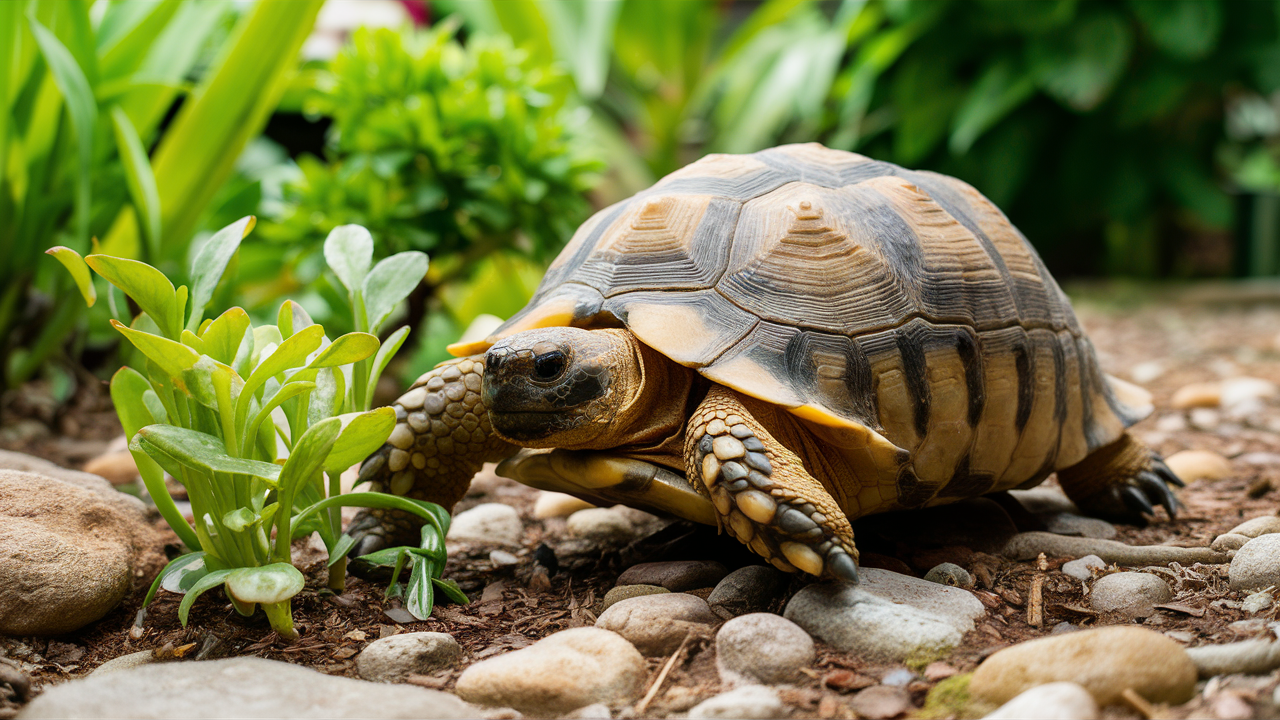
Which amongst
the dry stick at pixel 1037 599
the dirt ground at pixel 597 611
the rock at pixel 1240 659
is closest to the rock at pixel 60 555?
the dirt ground at pixel 597 611

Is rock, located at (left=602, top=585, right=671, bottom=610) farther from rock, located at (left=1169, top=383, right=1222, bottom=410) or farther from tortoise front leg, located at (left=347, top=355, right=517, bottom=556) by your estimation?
rock, located at (left=1169, top=383, right=1222, bottom=410)

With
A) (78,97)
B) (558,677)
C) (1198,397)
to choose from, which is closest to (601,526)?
(558,677)

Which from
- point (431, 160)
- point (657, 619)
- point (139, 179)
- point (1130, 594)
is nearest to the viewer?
point (657, 619)

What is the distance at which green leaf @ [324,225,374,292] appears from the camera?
5.88 ft

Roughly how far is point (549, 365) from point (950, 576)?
33.2 inches

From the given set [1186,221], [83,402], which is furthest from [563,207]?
[1186,221]

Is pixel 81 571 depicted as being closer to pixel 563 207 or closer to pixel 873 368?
pixel 873 368

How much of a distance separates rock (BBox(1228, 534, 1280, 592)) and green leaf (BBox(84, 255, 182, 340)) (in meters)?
1.90

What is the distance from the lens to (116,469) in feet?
7.86

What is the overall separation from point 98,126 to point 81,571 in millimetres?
1941

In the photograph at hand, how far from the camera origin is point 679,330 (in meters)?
1.65

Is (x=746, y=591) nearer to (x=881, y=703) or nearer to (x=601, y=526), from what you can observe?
(x=881, y=703)

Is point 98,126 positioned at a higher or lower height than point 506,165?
lower

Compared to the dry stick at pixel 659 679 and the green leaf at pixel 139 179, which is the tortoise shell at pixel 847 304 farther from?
the green leaf at pixel 139 179
